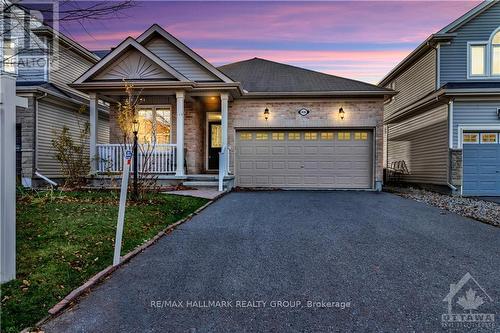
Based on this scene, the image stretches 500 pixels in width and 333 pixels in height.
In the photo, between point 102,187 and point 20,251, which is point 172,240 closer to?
point 20,251

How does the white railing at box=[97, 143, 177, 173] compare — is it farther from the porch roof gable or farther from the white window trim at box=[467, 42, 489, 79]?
the white window trim at box=[467, 42, 489, 79]

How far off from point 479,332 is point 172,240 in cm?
396

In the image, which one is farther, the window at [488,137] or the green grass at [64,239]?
the window at [488,137]

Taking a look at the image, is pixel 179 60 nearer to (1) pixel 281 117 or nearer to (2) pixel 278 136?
(1) pixel 281 117

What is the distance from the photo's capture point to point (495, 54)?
497 inches

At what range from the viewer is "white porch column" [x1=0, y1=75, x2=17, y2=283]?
10.7 feet

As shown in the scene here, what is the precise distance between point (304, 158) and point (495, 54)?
8365mm

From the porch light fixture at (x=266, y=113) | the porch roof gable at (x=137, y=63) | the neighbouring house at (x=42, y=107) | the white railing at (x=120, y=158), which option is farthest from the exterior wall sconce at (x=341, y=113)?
the neighbouring house at (x=42, y=107)

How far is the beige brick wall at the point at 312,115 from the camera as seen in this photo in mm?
12492

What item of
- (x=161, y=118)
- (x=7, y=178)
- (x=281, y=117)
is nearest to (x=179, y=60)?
(x=161, y=118)

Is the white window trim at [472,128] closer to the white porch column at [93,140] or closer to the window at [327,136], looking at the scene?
the window at [327,136]

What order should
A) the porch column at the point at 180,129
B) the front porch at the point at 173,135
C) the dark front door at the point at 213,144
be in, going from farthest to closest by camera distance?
the dark front door at the point at 213,144
the front porch at the point at 173,135
the porch column at the point at 180,129

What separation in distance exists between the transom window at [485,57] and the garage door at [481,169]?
2.79 meters

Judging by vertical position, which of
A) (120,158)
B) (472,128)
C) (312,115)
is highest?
(312,115)
